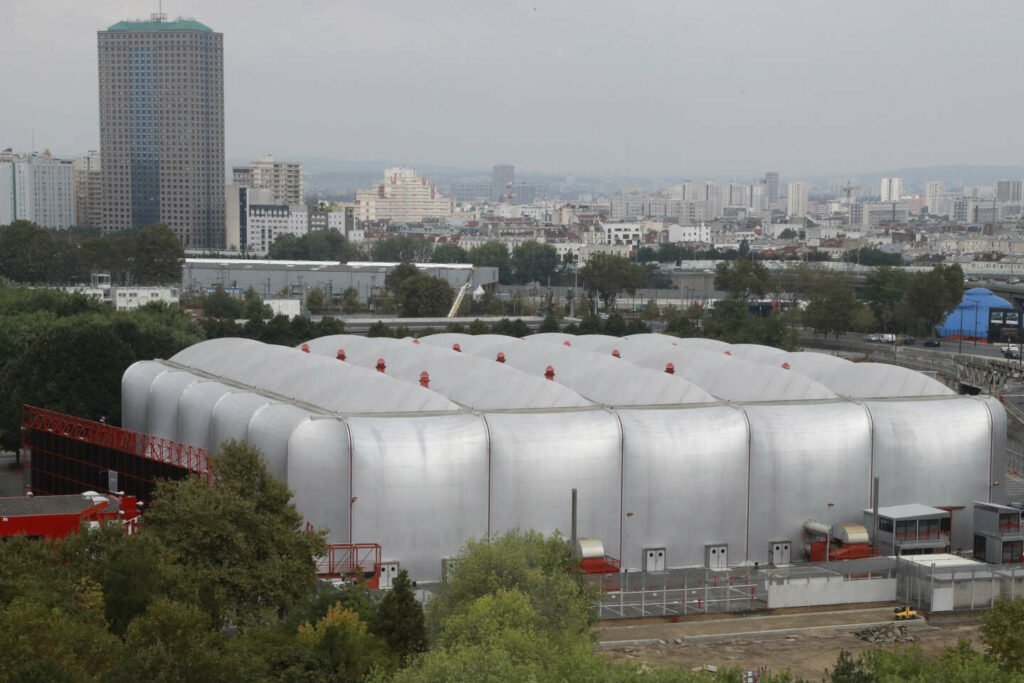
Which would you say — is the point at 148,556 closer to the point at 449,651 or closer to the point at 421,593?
the point at 449,651

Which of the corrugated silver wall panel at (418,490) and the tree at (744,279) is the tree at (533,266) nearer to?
the tree at (744,279)

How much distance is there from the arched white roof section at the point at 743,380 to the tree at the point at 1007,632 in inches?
538

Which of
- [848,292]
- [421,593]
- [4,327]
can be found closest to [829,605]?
[421,593]

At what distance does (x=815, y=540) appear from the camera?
1254 inches

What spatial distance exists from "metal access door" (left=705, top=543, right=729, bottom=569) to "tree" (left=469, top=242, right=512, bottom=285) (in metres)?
102

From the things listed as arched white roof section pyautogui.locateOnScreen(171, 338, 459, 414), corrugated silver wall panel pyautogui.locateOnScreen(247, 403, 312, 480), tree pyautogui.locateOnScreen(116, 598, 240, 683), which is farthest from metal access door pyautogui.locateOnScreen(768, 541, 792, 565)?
tree pyautogui.locateOnScreen(116, 598, 240, 683)

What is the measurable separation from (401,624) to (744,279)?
239 ft

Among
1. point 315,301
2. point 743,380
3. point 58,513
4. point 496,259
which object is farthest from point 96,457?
point 496,259

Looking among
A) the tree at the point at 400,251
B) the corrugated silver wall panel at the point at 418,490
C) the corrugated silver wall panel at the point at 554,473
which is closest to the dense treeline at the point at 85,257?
the tree at the point at 400,251

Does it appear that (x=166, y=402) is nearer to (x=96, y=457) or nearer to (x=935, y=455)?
(x=96, y=457)

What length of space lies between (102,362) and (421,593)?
64.8 feet

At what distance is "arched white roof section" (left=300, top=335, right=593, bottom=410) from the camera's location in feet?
108

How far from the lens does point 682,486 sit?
3103 centimetres

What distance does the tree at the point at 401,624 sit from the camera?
2002 centimetres
